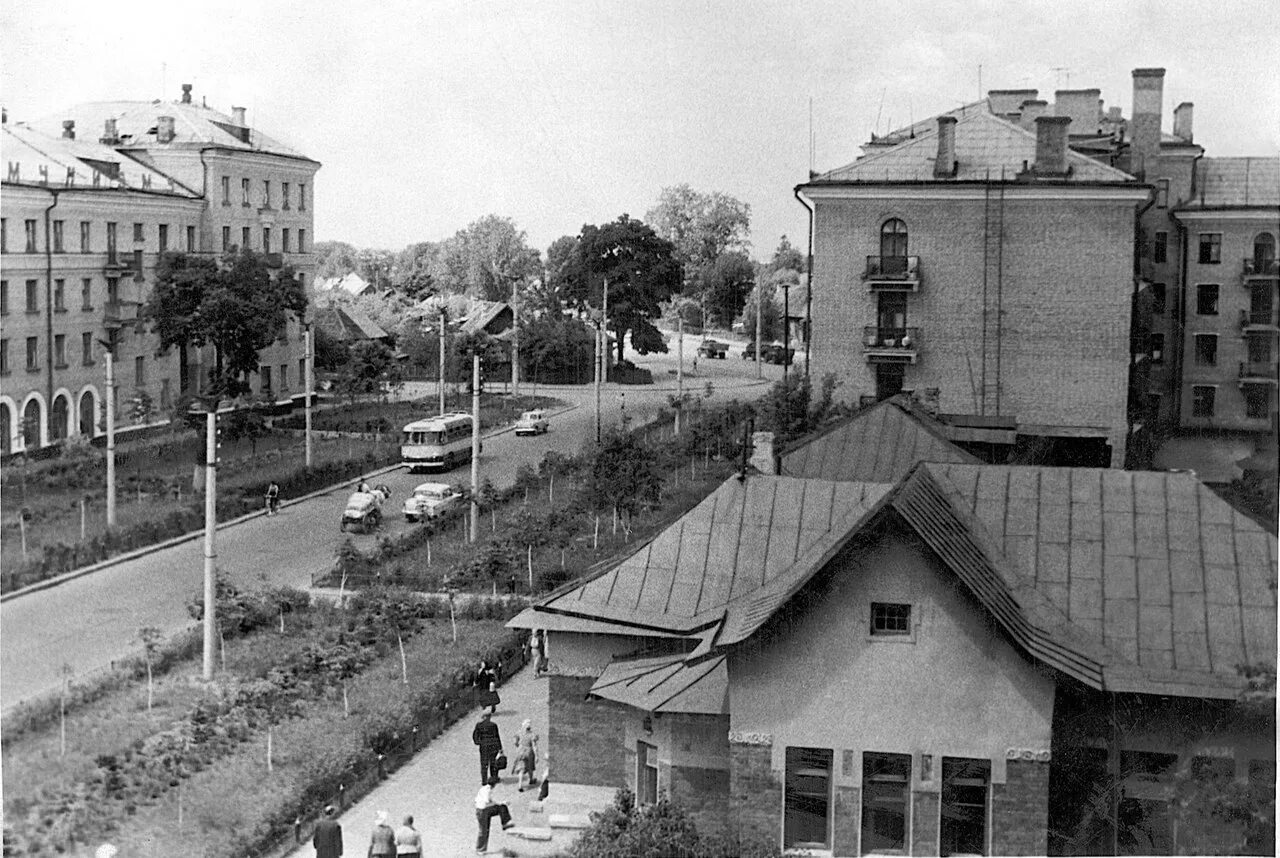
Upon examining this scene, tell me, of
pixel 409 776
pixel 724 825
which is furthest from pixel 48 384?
pixel 724 825

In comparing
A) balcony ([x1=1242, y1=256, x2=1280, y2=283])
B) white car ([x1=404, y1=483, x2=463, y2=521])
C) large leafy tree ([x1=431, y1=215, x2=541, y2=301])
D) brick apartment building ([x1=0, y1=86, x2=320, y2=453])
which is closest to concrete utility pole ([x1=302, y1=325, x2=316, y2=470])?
brick apartment building ([x1=0, y1=86, x2=320, y2=453])

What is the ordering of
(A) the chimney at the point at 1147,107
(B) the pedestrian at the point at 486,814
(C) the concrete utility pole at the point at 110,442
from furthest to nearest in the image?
(A) the chimney at the point at 1147,107
(C) the concrete utility pole at the point at 110,442
(B) the pedestrian at the point at 486,814

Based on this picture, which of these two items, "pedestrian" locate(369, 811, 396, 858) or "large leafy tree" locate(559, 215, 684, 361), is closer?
"pedestrian" locate(369, 811, 396, 858)

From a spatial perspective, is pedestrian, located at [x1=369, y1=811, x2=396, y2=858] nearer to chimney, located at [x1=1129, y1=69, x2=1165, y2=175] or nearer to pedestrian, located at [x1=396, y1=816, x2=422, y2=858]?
pedestrian, located at [x1=396, y1=816, x2=422, y2=858]

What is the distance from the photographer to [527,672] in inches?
370

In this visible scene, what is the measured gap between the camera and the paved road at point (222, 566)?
23.9 ft

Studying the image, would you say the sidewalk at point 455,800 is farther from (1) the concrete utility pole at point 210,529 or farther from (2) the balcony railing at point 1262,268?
(2) the balcony railing at point 1262,268

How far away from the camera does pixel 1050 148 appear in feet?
28.7

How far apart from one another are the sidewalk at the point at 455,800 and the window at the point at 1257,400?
13.6 ft

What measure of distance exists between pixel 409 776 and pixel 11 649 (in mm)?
2140

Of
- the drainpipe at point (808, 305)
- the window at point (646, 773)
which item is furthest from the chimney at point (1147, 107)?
the window at point (646, 773)

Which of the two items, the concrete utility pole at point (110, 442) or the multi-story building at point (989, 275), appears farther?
the multi-story building at point (989, 275)

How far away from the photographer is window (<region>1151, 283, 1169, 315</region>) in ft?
28.3

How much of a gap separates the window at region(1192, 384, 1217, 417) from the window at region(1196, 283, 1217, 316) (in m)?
0.42
